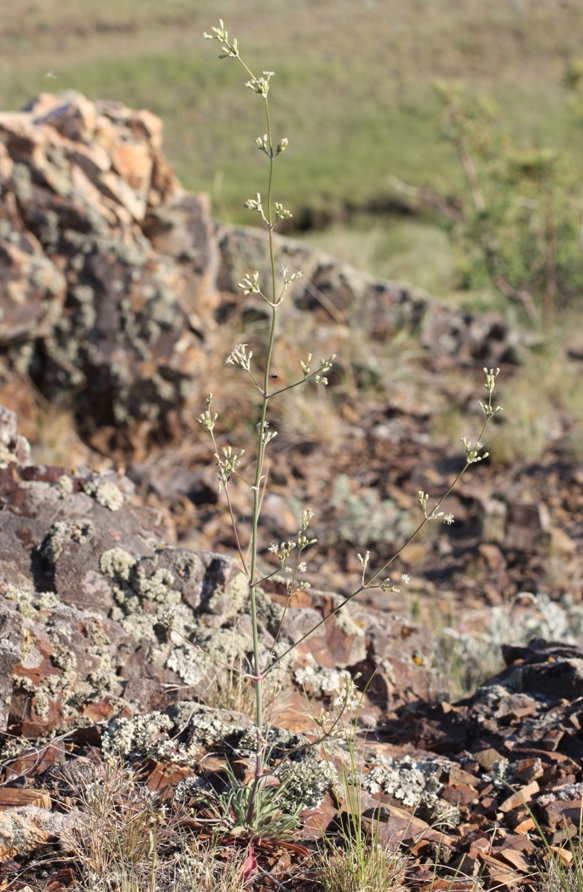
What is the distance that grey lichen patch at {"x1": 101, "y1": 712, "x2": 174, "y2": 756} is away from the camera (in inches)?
80.0

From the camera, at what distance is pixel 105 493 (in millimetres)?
2697

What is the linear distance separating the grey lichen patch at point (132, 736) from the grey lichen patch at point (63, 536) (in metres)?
0.55

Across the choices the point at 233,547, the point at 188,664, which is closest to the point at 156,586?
the point at 188,664

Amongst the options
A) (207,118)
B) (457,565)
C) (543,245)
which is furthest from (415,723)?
(207,118)

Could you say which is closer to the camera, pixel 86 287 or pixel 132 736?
pixel 132 736

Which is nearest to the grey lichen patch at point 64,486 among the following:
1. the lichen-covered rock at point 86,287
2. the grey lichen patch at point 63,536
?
the grey lichen patch at point 63,536

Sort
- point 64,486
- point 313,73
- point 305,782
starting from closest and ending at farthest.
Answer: point 305,782
point 64,486
point 313,73

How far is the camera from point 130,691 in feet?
7.43

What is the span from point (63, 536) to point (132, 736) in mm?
664

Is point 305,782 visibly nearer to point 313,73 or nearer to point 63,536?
point 63,536

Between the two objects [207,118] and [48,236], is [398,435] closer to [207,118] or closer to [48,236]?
[48,236]

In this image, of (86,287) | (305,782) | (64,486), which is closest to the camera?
(305,782)

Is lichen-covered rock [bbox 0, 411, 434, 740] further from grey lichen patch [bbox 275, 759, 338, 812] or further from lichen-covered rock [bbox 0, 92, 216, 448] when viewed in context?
lichen-covered rock [bbox 0, 92, 216, 448]

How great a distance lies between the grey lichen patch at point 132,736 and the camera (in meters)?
2.03
